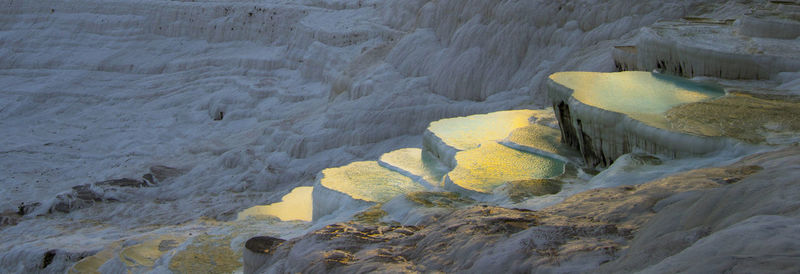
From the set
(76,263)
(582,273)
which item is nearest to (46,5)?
(76,263)

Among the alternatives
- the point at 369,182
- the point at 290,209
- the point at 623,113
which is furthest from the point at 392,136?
the point at 623,113

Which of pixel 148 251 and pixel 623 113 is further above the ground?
pixel 623 113

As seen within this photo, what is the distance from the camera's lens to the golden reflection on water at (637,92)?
20.6ft

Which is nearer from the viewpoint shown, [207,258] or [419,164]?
[207,258]

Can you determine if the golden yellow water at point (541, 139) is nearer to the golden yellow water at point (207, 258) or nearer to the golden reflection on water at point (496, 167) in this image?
the golden reflection on water at point (496, 167)

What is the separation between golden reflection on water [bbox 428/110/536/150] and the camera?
8023mm

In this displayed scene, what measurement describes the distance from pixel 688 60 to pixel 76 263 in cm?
681

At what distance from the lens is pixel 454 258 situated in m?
3.59

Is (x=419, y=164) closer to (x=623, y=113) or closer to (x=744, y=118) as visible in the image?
(x=623, y=113)

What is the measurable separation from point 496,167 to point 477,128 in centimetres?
167

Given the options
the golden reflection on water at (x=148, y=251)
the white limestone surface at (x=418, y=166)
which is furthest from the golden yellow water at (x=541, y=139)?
the golden reflection on water at (x=148, y=251)

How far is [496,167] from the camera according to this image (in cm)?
694

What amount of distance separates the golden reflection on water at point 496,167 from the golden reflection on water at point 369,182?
582 mm

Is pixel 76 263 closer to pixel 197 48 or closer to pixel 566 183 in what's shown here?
pixel 566 183
